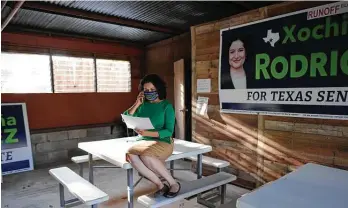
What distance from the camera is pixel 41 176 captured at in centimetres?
400

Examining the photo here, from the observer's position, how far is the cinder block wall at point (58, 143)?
462 centimetres

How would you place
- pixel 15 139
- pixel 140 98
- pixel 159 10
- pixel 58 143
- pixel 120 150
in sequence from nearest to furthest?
1. pixel 140 98
2. pixel 120 150
3. pixel 159 10
4. pixel 15 139
5. pixel 58 143

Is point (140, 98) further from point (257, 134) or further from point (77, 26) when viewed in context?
point (77, 26)

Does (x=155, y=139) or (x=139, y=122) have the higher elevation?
(x=139, y=122)

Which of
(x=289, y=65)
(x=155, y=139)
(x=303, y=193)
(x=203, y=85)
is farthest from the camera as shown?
(x=203, y=85)

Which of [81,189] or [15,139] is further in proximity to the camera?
[15,139]

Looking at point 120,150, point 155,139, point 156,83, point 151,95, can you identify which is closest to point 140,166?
point 155,139

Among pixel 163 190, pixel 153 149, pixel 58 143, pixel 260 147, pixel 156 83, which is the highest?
pixel 156 83

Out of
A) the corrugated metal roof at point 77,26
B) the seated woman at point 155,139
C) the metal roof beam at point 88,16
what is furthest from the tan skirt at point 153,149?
the corrugated metal roof at point 77,26

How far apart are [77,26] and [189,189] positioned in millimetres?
3750

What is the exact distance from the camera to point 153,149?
Result: 2.08 meters

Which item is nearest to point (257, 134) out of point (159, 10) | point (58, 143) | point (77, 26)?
point (159, 10)

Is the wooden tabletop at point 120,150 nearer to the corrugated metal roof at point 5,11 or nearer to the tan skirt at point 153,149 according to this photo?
the tan skirt at point 153,149

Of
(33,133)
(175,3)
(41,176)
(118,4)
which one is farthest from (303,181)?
(33,133)
